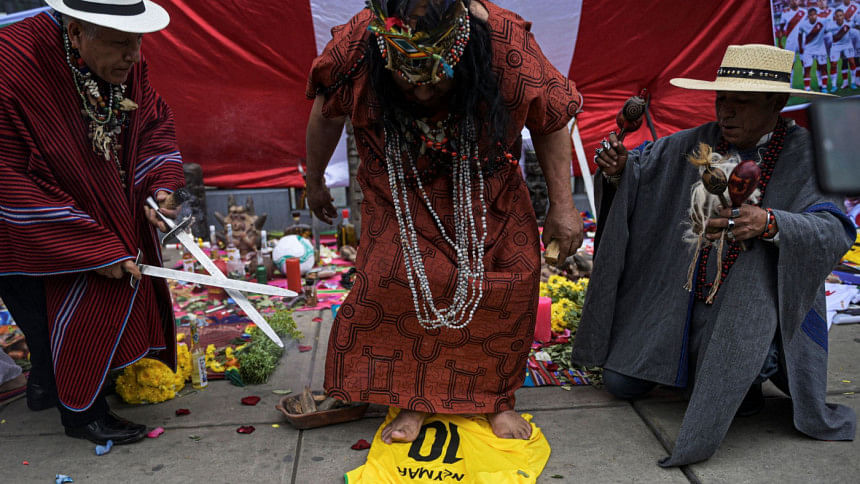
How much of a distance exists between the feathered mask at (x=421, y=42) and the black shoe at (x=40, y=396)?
197 cm

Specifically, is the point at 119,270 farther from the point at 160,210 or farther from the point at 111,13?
the point at 111,13

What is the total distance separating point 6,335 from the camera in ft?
12.0

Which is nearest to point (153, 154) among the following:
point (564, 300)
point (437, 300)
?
point (437, 300)

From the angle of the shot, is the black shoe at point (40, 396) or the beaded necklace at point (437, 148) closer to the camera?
the beaded necklace at point (437, 148)

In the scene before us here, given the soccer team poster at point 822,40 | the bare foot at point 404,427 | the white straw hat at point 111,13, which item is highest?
the soccer team poster at point 822,40

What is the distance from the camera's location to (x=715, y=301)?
8.44ft

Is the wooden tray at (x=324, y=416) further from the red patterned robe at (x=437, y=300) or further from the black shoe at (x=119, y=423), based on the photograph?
the black shoe at (x=119, y=423)

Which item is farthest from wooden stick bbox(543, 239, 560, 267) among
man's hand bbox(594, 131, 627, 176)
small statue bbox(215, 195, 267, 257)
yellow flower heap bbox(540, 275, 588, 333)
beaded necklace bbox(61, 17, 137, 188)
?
small statue bbox(215, 195, 267, 257)

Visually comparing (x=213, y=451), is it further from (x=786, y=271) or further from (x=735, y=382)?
(x=786, y=271)

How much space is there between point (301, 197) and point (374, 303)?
4405 mm

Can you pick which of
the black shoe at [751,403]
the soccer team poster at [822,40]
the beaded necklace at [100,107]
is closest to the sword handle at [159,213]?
the beaded necklace at [100,107]

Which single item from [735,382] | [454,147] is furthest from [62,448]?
[735,382]

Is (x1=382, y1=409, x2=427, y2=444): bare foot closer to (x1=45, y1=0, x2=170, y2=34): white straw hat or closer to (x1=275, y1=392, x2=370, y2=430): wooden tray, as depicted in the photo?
(x1=275, y1=392, x2=370, y2=430): wooden tray

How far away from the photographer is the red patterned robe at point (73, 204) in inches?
88.4
